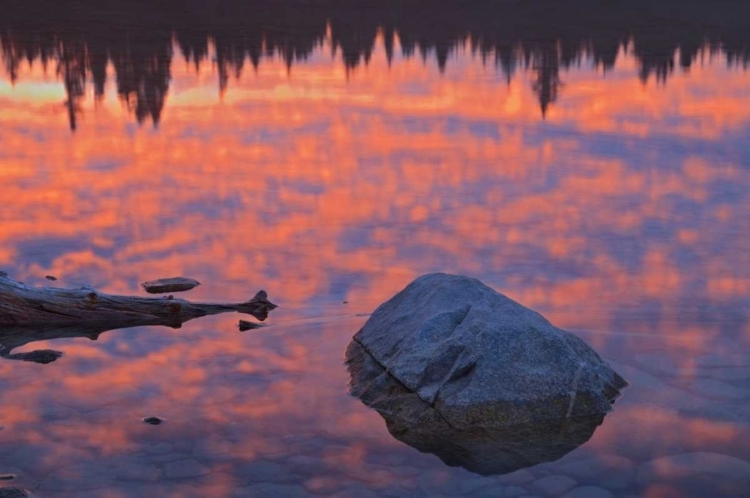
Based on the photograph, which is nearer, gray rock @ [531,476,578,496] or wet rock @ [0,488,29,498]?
wet rock @ [0,488,29,498]

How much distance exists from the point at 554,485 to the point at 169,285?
5.45 metres

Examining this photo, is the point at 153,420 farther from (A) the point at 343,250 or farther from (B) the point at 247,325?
(A) the point at 343,250

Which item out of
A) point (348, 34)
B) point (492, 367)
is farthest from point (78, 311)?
point (348, 34)

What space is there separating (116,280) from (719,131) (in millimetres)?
15947

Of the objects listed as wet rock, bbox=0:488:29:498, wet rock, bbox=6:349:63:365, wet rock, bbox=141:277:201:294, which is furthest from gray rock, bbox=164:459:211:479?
wet rock, bbox=141:277:201:294

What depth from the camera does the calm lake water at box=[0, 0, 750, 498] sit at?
776cm

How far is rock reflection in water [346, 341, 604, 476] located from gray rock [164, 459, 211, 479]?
1.45m

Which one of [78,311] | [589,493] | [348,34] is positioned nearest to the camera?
[589,493]

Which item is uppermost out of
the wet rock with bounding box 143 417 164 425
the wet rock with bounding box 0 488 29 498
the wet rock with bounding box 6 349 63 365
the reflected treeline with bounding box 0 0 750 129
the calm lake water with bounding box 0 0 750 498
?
the wet rock with bounding box 0 488 29 498

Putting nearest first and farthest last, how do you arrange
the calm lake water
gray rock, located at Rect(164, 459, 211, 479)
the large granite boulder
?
gray rock, located at Rect(164, 459, 211, 479), the calm lake water, the large granite boulder

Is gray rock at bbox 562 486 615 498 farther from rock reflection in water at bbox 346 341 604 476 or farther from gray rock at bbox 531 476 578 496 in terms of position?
rock reflection in water at bbox 346 341 604 476

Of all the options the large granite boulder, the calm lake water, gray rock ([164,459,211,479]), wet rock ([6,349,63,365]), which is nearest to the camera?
gray rock ([164,459,211,479])

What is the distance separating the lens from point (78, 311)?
10328mm

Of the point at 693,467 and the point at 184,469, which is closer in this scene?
the point at 184,469
